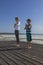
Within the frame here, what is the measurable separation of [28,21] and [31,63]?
175 inches

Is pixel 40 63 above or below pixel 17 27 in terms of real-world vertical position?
below

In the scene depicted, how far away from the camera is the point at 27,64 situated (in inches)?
214

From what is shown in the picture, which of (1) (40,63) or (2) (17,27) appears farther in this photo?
(2) (17,27)

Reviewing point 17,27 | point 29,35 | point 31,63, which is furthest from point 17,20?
point 31,63

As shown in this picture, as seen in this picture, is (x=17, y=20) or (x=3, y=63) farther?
(x=17, y=20)

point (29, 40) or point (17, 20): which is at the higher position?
point (17, 20)

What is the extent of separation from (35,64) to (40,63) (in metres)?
0.22

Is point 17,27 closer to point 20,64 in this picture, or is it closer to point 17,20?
point 17,20

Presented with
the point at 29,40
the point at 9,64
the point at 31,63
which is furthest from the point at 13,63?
the point at 29,40

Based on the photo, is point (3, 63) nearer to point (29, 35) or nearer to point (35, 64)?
point (35, 64)

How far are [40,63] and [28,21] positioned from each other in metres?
4.45

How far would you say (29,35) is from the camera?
9.79 m

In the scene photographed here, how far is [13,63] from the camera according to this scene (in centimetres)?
553

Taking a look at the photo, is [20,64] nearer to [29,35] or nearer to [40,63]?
[40,63]
